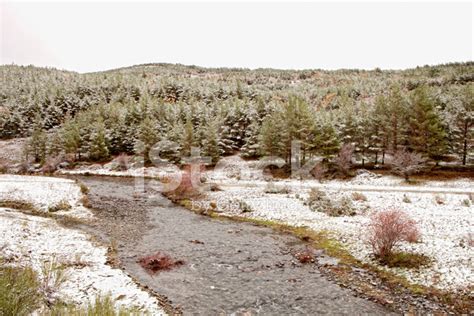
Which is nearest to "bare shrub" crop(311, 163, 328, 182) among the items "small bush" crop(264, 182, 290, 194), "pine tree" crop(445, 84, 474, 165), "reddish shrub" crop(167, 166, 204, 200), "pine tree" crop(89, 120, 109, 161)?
"small bush" crop(264, 182, 290, 194)

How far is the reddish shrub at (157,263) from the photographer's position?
52.7 ft

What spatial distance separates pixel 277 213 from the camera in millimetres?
26812

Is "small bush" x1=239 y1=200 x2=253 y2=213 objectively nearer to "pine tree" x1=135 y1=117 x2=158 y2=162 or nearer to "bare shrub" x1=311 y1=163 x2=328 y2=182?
"bare shrub" x1=311 y1=163 x2=328 y2=182

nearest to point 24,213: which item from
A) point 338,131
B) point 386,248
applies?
point 386,248

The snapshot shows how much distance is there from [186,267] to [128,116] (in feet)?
Result: 210

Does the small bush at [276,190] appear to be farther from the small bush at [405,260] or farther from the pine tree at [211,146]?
the pine tree at [211,146]

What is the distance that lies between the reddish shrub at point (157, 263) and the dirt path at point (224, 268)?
0.38 m

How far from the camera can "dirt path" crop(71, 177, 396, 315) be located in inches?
500

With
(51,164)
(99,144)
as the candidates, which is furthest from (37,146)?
(99,144)

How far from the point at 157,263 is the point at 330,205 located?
1527 cm

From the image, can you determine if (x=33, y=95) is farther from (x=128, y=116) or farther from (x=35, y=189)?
(x=35, y=189)

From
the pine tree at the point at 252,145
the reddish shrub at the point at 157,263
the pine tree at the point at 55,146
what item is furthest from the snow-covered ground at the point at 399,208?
the pine tree at the point at 55,146

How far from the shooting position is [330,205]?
27.2 meters

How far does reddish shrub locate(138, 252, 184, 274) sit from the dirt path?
1.25 feet
